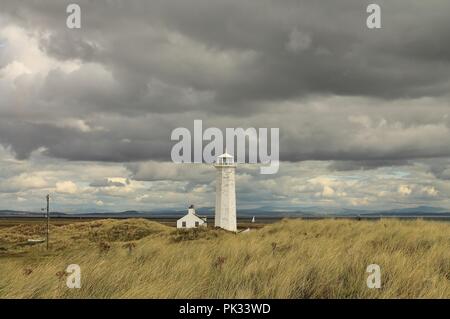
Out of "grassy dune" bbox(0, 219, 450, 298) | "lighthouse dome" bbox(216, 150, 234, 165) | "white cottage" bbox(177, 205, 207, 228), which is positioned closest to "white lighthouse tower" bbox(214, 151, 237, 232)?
"lighthouse dome" bbox(216, 150, 234, 165)

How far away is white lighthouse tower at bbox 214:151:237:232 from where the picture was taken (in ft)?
144

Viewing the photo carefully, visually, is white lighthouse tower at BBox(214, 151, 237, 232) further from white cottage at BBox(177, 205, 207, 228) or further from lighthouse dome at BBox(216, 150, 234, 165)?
white cottage at BBox(177, 205, 207, 228)

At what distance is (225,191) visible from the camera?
4419 centimetres

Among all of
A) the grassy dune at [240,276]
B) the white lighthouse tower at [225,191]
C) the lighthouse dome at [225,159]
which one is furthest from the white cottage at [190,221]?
the grassy dune at [240,276]

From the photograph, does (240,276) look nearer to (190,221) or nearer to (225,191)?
(225,191)

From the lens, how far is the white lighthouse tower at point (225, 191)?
43812 millimetres

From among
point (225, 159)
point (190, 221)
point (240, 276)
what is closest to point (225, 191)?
point (225, 159)

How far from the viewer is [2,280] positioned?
30.5 ft

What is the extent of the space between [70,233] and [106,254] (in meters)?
28.8

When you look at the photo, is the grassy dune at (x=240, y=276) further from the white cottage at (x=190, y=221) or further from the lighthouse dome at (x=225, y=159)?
the white cottage at (x=190, y=221)

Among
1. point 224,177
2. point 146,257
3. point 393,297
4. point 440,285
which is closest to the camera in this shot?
point 393,297

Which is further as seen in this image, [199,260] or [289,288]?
[199,260]
